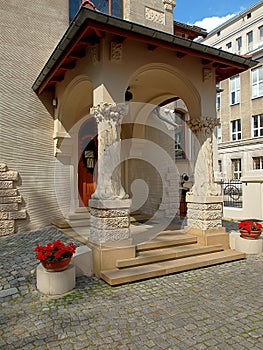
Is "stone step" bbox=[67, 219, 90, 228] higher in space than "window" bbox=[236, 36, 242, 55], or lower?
lower

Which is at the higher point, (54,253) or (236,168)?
(236,168)

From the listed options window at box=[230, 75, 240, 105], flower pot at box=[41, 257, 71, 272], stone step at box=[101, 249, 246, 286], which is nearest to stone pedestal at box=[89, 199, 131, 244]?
stone step at box=[101, 249, 246, 286]

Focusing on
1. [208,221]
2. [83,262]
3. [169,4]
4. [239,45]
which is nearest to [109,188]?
[83,262]

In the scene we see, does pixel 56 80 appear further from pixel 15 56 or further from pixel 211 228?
pixel 211 228

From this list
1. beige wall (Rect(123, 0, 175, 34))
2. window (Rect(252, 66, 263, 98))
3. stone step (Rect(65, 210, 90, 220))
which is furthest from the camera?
window (Rect(252, 66, 263, 98))

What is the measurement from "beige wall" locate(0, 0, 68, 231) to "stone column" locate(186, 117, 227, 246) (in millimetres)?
3860

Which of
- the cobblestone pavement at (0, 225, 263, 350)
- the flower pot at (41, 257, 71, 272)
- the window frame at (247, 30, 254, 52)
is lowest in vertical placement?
the cobblestone pavement at (0, 225, 263, 350)

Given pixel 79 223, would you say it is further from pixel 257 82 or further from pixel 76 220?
pixel 257 82

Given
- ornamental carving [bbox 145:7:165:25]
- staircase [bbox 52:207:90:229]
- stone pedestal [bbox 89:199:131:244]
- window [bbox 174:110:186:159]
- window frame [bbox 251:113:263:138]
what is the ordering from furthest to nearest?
window frame [bbox 251:113:263:138]
window [bbox 174:110:186:159]
ornamental carving [bbox 145:7:165:25]
staircase [bbox 52:207:90:229]
stone pedestal [bbox 89:199:131:244]

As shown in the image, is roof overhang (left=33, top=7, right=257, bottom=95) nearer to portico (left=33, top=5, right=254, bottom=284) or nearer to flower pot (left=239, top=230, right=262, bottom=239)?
portico (left=33, top=5, right=254, bottom=284)

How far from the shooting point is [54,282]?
386 centimetres

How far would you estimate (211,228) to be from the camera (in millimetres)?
5703

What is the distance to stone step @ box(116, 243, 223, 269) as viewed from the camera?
4.66 meters

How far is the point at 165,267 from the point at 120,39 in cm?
380
